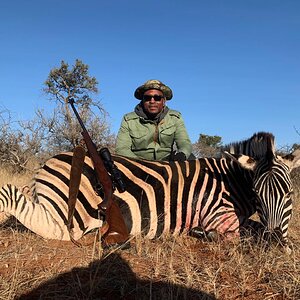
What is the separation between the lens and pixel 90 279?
6.48 ft

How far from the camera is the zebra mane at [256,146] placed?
2869 millimetres

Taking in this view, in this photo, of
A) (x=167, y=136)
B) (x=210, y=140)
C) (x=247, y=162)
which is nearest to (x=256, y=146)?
(x=247, y=162)

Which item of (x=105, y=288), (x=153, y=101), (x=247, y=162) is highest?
(x=153, y=101)

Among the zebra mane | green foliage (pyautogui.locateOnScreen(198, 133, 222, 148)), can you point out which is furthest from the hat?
green foliage (pyautogui.locateOnScreen(198, 133, 222, 148))

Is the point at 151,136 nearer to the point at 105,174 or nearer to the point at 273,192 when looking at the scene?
the point at 105,174

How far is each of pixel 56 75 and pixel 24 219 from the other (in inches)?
490

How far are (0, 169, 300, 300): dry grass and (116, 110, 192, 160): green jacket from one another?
1959mm

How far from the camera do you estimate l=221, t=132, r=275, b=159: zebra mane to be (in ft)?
9.41

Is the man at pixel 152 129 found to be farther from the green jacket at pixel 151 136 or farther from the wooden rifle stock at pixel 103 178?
the wooden rifle stock at pixel 103 178

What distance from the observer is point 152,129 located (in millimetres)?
4656

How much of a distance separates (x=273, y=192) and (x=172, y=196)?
861mm

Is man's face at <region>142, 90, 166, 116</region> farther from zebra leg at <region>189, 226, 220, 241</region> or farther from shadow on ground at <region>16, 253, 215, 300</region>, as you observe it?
shadow on ground at <region>16, 253, 215, 300</region>

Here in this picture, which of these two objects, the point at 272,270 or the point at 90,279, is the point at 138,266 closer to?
the point at 90,279

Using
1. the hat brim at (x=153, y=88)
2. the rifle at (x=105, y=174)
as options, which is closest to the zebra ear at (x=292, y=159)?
the rifle at (x=105, y=174)
